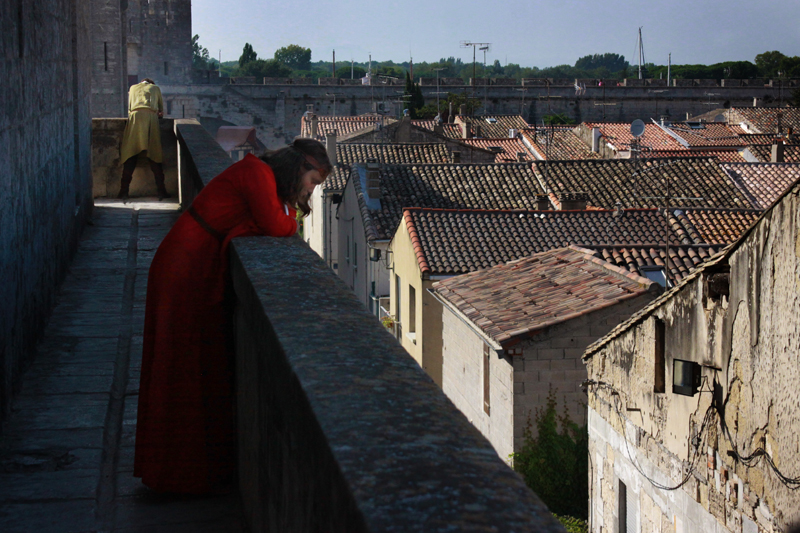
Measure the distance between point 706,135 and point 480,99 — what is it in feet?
88.3

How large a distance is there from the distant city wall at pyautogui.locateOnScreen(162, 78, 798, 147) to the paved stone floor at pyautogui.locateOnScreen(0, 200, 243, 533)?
58.4 metres

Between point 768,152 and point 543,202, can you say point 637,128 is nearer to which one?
point 768,152

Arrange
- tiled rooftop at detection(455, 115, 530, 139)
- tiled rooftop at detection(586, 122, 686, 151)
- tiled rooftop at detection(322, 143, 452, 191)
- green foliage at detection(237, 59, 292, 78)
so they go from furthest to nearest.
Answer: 1. green foliage at detection(237, 59, 292, 78)
2. tiled rooftop at detection(455, 115, 530, 139)
3. tiled rooftop at detection(586, 122, 686, 151)
4. tiled rooftop at detection(322, 143, 452, 191)

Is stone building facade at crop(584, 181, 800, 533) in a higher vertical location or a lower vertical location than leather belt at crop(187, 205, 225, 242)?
lower

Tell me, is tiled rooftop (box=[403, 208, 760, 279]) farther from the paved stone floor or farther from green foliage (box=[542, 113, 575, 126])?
green foliage (box=[542, 113, 575, 126])

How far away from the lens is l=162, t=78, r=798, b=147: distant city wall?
213 ft

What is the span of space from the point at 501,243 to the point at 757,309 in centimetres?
1094

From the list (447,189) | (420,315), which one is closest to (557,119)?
(447,189)

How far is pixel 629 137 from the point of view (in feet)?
127

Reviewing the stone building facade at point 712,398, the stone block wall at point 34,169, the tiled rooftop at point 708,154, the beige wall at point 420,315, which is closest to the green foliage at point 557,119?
the tiled rooftop at point 708,154

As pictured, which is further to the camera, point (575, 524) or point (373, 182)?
point (373, 182)

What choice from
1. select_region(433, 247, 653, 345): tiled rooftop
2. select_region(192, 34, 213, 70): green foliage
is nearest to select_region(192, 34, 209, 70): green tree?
select_region(192, 34, 213, 70): green foliage

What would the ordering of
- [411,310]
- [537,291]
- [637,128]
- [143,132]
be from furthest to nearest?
[637,128], [411,310], [537,291], [143,132]

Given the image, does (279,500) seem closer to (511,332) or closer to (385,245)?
(511,332)
